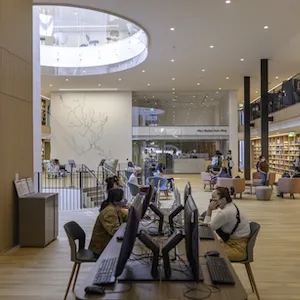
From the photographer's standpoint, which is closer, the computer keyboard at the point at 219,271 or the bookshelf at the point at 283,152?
the computer keyboard at the point at 219,271

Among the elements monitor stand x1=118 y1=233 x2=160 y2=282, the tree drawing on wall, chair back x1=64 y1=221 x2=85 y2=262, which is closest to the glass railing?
the tree drawing on wall

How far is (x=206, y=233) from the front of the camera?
3469 mm

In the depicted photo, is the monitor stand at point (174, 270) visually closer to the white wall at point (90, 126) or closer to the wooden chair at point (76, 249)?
the wooden chair at point (76, 249)

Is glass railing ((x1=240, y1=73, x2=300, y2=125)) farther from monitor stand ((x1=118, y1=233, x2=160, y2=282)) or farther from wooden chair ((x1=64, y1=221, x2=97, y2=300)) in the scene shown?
monitor stand ((x1=118, y1=233, x2=160, y2=282))

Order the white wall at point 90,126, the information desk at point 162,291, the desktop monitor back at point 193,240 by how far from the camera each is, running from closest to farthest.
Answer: the information desk at point 162,291, the desktop monitor back at point 193,240, the white wall at point 90,126

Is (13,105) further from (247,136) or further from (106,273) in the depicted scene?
(247,136)

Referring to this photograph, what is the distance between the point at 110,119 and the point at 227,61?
30.5 ft

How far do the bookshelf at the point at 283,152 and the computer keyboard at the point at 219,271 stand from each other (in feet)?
57.5

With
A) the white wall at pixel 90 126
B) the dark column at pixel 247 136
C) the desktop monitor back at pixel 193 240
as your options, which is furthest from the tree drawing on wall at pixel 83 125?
the desktop monitor back at pixel 193 240

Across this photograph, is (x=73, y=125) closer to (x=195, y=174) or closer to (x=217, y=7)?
(x=195, y=174)

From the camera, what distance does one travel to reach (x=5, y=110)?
5551 millimetres

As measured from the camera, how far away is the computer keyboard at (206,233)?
10.9ft

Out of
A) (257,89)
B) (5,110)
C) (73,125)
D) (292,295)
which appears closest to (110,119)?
(73,125)

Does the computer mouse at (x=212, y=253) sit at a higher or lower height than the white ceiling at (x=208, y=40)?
lower
